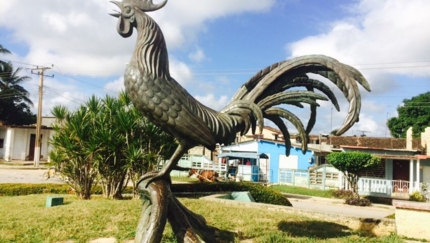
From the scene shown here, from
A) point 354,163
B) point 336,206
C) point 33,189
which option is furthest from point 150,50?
point 354,163

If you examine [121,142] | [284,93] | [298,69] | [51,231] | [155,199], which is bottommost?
[51,231]

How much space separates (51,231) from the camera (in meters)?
6.25

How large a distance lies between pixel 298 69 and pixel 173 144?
20.2ft

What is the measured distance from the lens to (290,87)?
18.2 ft

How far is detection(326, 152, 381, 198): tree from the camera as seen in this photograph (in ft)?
54.6

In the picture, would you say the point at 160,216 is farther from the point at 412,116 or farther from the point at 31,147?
the point at 412,116

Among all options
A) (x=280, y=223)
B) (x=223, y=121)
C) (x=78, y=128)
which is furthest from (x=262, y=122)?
(x=78, y=128)

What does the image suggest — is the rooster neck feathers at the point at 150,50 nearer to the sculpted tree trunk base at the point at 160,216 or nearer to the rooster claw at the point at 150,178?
the rooster claw at the point at 150,178

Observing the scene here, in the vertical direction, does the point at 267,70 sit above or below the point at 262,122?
above

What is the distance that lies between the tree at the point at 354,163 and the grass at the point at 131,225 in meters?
9.23

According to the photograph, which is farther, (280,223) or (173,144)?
(173,144)

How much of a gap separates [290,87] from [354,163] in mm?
12572

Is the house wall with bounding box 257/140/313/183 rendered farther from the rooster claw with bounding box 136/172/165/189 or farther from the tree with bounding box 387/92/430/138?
the rooster claw with bounding box 136/172/165/189

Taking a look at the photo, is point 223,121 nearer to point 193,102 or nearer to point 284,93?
point 193,102
